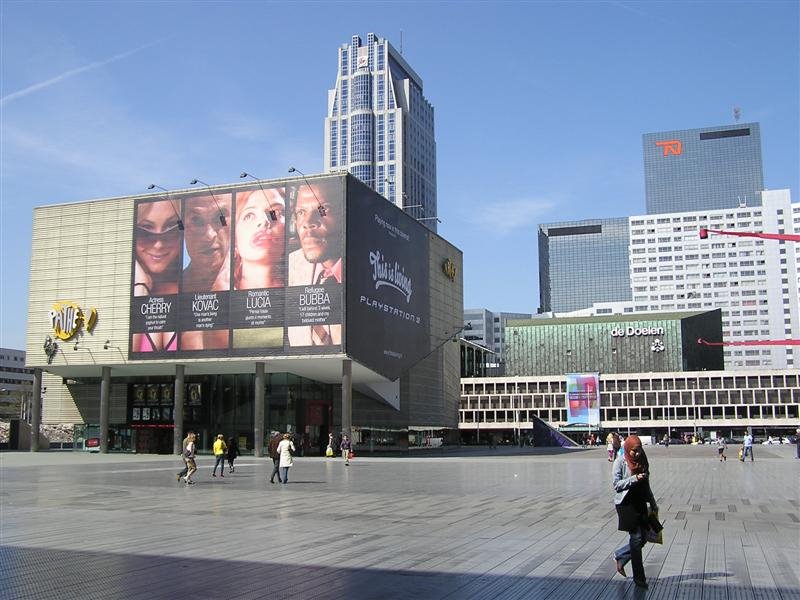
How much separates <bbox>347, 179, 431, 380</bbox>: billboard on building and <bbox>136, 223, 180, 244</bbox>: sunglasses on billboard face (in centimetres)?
1704

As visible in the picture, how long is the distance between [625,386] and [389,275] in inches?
3554

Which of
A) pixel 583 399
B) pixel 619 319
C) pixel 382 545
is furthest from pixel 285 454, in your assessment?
pixel 619 319

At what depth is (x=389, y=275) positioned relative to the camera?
2965 inches

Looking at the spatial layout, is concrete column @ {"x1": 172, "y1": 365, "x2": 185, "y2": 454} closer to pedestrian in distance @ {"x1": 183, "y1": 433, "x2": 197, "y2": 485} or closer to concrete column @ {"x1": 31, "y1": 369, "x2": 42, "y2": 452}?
concrete column @ {"x1": 31, "y1": 369, "x2": 42, "y2": 452}

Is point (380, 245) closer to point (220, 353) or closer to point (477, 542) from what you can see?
point (220, 353)

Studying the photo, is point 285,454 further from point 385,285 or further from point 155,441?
point 155,441

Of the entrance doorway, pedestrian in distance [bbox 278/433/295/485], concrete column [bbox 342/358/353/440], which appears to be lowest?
the entrance doorway

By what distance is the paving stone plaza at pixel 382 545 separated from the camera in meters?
10.7

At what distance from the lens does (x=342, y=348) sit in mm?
65750

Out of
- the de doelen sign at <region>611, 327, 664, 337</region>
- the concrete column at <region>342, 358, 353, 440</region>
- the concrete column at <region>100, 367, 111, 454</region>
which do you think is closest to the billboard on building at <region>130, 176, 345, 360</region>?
the concrete column at <region>342, 358, 353, 440</region>

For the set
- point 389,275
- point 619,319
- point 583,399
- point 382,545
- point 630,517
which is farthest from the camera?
point 619,319

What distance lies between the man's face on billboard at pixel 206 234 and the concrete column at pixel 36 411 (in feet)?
68.7

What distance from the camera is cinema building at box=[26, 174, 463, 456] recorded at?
67.8m

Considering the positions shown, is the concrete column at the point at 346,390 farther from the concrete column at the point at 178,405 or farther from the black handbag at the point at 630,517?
the black handbag at the point at 630,517
